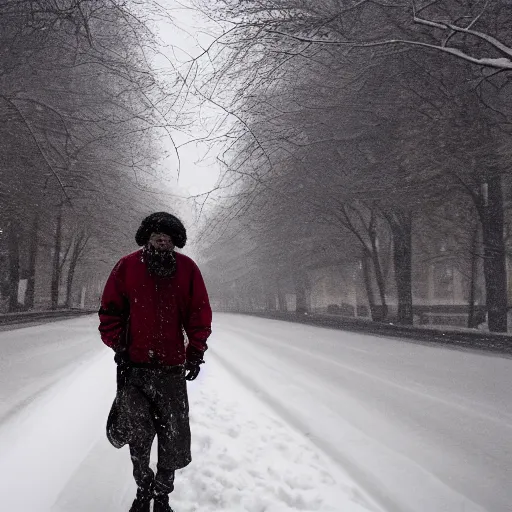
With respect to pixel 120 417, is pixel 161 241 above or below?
above

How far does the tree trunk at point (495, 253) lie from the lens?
14.5 m

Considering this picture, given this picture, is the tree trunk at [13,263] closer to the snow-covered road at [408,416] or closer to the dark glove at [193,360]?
the snow-covered road at [408,416]

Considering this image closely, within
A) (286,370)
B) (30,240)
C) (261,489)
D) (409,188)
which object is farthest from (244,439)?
(30,240)

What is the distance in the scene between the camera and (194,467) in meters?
3.85

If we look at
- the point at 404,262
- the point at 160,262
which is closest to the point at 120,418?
the point at 160,262

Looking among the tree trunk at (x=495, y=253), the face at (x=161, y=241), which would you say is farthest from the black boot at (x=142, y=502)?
the tree trunk at (x=495, y=253)

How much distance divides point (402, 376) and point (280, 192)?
8.81m

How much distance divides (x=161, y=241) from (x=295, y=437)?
2747 mm

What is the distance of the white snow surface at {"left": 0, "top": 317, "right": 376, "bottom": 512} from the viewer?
10.7 ft

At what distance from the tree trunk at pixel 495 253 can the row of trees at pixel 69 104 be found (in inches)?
393

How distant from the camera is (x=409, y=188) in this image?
13664 millimetres

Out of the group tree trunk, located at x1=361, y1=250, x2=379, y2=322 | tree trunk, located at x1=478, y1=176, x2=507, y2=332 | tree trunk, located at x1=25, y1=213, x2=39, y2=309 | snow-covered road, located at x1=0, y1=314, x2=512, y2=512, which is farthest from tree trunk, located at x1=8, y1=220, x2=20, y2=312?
tree trunk, located at x1=478, y1=176, x2=507, y2=332

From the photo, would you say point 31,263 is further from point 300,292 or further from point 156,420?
point 156,420

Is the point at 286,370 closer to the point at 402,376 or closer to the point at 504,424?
the point at 402,376
